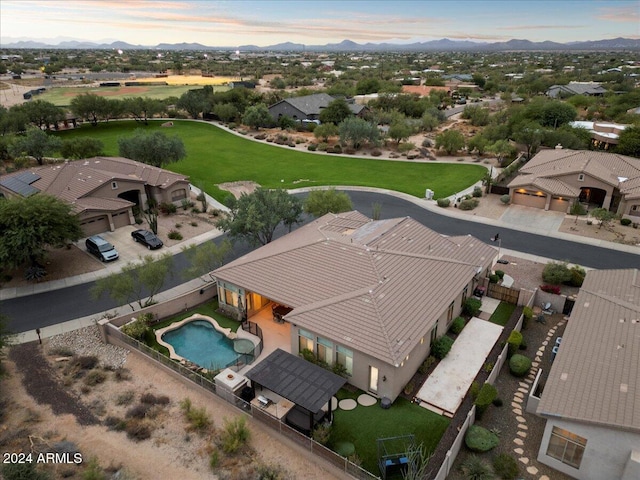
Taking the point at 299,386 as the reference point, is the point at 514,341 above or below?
below

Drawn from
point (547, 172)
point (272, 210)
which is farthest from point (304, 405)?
point (547, 172)

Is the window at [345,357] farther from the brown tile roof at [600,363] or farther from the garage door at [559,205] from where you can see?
the garage door at [559,205]

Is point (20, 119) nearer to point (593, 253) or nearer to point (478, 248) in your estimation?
point (478, 248)

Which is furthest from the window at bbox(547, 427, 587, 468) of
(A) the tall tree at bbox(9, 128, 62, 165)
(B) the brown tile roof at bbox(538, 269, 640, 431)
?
(A) the tall tree at bbox(9, 128, 62, 165)

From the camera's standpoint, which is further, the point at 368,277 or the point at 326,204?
the point at 326,204

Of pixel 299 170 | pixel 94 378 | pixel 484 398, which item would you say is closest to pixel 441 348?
pixel 484 398

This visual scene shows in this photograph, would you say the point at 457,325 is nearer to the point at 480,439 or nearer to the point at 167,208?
the point at 480,439

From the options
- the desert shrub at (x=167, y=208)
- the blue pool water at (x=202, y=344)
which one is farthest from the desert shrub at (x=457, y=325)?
the desert shrub at (x=167, y=208)
